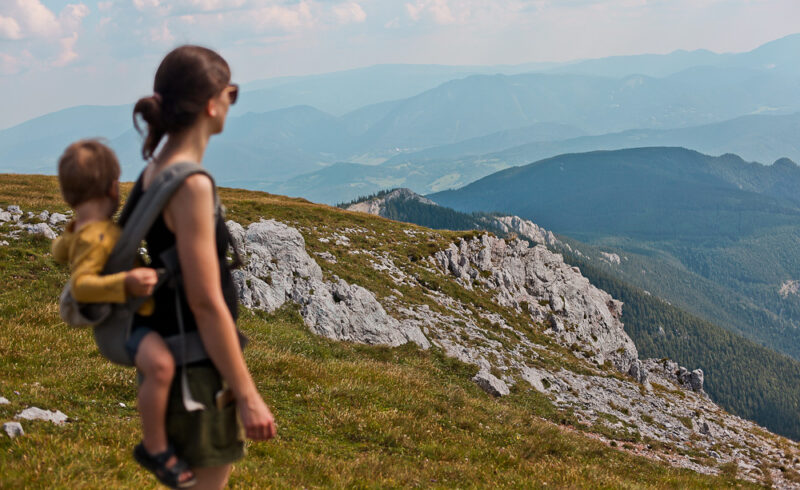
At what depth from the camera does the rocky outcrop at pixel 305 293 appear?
23.9 m

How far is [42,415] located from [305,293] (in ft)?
54.9

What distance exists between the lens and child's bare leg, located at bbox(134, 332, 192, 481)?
147 inches

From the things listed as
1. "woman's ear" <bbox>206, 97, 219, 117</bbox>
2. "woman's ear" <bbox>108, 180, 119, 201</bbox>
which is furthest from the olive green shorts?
"woman's ear" <bbox>206, 97, 219, 117</bbox>

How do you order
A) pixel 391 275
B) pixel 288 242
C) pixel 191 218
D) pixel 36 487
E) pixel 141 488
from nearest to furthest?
pixel 191 218
pixel 36 487
pixel 141 488
pixel 288 242
pixel 391 275

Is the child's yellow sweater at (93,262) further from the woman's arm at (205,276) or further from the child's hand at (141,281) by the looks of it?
the woman's arm at (205,276)

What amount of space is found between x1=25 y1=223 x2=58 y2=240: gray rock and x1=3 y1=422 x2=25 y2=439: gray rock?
18.4 meters

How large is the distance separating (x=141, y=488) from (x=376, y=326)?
19287 mm

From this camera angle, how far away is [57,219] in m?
27.0

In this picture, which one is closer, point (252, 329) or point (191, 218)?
point (191, 218)

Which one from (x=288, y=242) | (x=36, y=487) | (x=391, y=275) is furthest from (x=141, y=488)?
(x=391, y=275)

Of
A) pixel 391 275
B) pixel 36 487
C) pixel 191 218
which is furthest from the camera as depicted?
pixel 391 275

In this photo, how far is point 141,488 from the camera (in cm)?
646

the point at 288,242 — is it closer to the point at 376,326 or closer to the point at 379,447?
the point at 376,326

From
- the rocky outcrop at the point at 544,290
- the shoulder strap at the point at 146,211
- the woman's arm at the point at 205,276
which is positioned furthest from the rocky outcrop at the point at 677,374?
the shoulder strap at the point at 146,211
